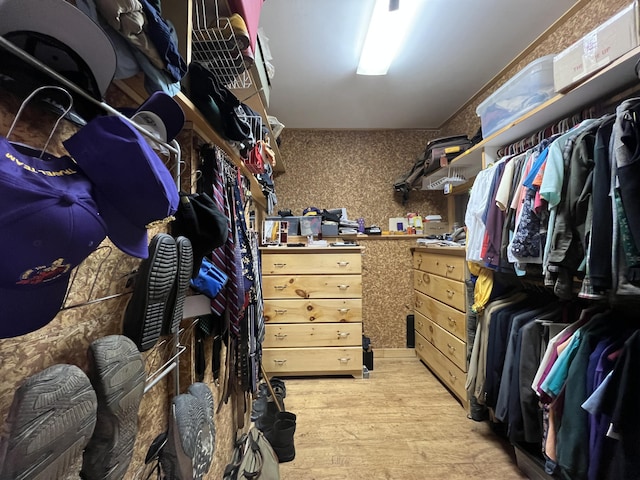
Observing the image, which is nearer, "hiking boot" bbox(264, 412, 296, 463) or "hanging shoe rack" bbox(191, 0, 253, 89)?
"hanging shoe rack" bbox(191, 0, 253, 89)

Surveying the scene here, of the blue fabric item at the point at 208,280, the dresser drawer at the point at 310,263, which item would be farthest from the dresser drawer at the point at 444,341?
the blue fabric item at the point at 208,280

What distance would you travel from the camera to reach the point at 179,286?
0.74 metres

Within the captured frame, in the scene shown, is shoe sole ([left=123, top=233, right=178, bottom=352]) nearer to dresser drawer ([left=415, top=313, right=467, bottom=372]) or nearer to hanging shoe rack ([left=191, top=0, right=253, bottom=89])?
hanging shoe rack ([left=191, top=0, right=253, bottom=89])

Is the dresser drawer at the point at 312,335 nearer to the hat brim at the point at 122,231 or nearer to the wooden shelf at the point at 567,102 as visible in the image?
the wooden shelf at the point at 567,102

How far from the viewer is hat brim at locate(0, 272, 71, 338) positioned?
15.6 inches

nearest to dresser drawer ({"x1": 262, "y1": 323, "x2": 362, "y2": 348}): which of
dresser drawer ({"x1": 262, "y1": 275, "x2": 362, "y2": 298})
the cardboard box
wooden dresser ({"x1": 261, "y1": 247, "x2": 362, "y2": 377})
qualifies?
wooden dresser ({"x1": 261, "y1": 247, "x2": 362, "y2": 377})

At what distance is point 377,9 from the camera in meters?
1.44

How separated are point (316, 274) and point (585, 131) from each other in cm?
182

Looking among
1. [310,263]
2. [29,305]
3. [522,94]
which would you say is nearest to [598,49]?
[522,94]

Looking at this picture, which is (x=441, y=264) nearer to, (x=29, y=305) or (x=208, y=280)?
(x=208, y=280)

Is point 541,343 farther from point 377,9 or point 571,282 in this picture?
point 377,9

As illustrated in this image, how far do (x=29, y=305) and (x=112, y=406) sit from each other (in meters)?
0.23

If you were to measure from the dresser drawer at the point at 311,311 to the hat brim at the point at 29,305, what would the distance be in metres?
1.94

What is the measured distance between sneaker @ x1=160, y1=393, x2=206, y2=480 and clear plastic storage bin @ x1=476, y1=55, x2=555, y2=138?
1934 millimetres
